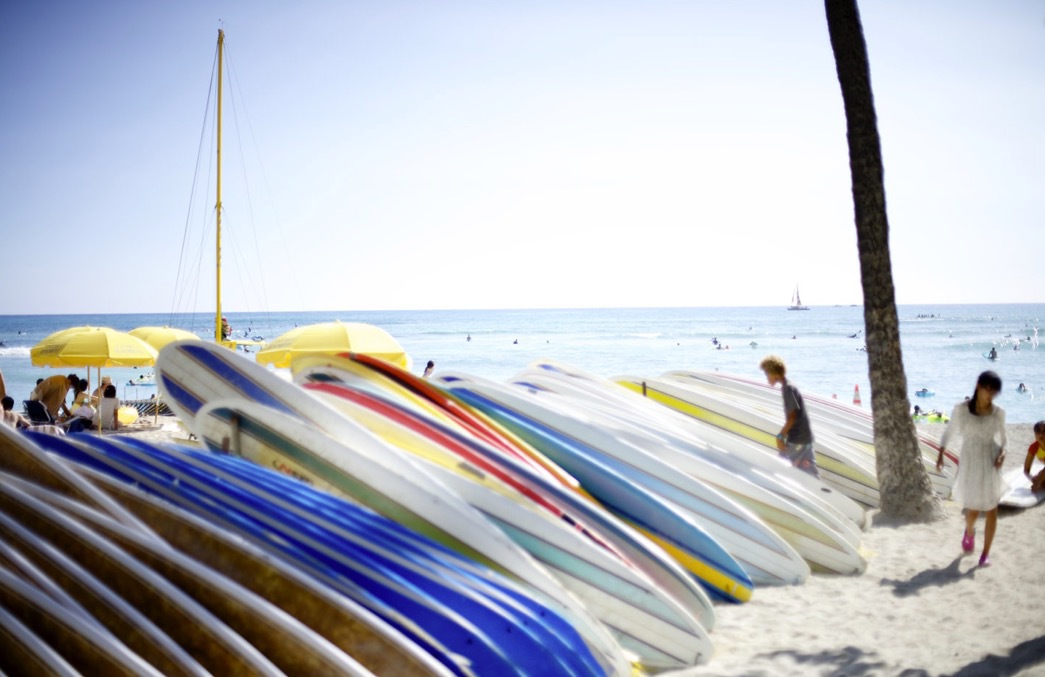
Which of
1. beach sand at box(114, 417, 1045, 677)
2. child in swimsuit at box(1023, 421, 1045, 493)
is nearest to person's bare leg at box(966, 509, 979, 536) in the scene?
beach sand at box(114, 417, 1045, 677)

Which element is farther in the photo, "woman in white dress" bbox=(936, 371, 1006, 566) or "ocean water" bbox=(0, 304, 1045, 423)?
"ocean water" bbox=(0, 304, 1045, 423)

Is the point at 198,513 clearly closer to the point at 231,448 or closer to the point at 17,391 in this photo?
the point at 231,448

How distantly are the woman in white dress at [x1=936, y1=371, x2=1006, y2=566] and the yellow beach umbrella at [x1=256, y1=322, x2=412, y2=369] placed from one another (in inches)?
303

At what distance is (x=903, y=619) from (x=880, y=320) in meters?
2.86

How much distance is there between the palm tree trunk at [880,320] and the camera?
6543mm

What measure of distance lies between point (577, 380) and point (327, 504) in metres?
4.05

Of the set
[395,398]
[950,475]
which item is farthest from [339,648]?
[950,475]

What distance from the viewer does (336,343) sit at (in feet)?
38.6

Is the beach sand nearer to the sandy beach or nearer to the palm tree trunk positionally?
the sandy beach

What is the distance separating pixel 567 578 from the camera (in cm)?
384

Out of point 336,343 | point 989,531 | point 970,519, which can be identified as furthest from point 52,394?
point 989,531

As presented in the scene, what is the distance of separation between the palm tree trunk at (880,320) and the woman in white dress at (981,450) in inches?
49.8

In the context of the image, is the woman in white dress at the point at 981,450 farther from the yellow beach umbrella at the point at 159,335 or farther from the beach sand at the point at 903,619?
the yellow beach umbrella at the point at 159,335

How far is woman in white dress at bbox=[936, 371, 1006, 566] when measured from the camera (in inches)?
199
